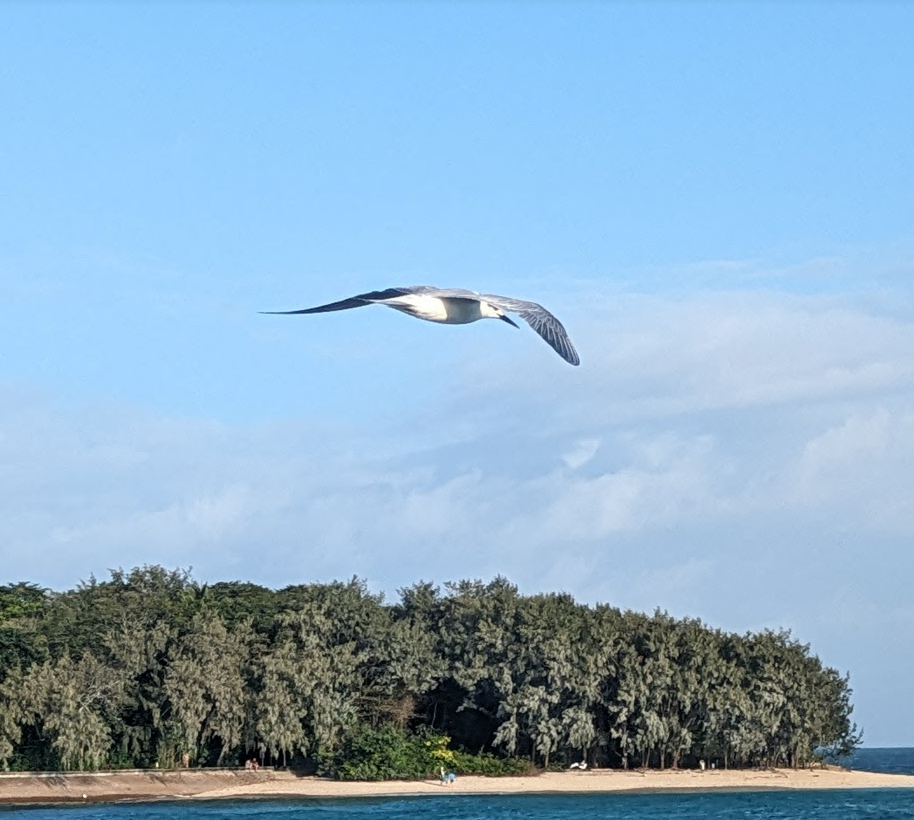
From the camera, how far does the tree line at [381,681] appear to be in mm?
56719

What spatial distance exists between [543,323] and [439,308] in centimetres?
106

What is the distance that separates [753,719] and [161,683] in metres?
22.5

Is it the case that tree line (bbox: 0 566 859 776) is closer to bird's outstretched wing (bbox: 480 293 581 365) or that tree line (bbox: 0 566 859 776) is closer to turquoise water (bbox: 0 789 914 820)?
turquoise water (bbox: 0 789 914 820)

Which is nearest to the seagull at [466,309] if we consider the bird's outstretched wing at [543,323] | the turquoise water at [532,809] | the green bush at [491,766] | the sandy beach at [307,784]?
the bird's outstretched wing at [543,323]

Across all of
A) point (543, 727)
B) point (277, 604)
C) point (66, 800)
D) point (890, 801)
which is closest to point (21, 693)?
point (66, 800)

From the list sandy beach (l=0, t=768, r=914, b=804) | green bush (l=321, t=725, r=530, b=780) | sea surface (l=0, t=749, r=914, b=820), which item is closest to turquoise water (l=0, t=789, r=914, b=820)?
sea surface (l=0, t=749, r=914, b=820)

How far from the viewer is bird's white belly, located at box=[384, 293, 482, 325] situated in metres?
15.2

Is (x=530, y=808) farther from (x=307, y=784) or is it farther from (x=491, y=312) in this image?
(x=491, y=312)

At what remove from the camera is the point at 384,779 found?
57.9 meters

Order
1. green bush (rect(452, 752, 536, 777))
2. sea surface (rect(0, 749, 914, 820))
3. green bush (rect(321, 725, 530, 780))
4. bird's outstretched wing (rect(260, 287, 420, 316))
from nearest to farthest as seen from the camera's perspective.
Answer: bird's outstretched wing (rect(260, 287, 420, 316))
sea surface (rect(0, 749, 914, 820))
green bush (rect(321, 725, 530, 780))
green bush (rect(452, 752, 536, 777))

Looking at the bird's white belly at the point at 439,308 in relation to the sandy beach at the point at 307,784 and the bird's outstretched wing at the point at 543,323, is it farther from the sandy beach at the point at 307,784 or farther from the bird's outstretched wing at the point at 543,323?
the sandy beach at the point at 307,784

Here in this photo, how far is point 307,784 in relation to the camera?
56.8 meters

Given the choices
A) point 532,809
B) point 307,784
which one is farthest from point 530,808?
point 307,784

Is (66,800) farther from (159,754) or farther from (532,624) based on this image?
(532,624)
